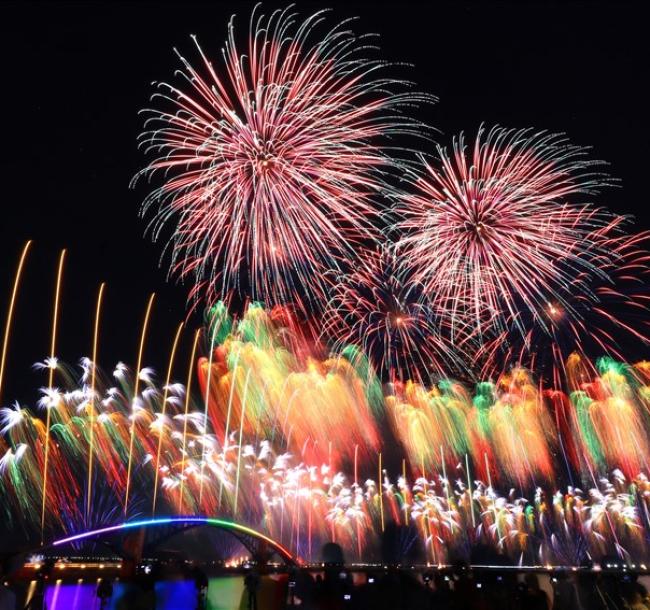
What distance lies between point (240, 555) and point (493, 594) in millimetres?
108579

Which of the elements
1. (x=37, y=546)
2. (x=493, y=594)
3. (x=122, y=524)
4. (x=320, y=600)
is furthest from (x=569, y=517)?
(x=320, y=600)

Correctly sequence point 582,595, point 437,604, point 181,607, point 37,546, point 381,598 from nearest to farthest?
point 381,598
point 437,604
point 582,595
point 181,607
point 37,546

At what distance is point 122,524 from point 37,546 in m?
14.5

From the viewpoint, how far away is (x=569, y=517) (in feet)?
287

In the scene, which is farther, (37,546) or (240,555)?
(240,555)

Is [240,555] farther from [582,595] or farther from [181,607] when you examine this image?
[582,595]

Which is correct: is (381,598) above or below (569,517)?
below

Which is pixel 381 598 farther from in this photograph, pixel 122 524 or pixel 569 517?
pixel 569 517

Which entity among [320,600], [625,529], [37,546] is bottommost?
[320,600]

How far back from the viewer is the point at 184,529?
7669 cm

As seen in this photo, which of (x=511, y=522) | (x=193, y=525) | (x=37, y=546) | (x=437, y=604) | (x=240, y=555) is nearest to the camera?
(x=437, y=604)

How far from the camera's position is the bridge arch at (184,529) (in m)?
60.9

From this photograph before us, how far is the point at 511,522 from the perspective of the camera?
3445 inches

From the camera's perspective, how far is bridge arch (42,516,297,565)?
60928 mm
